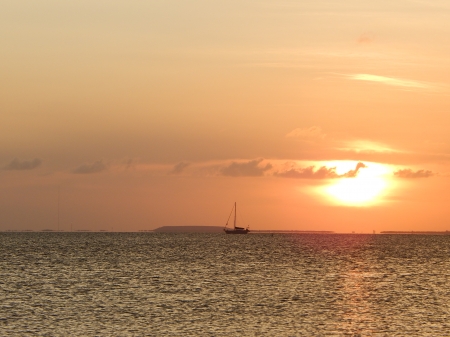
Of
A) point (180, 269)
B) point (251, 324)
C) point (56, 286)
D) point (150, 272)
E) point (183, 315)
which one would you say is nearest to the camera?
point (251, 324)

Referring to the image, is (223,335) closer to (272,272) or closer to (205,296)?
(205,296)

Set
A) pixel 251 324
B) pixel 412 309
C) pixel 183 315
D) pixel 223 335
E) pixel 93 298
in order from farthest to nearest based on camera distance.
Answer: pixel 93 298, pixel 412 309, pixel 183 315, pixel 251 324, pixel 223 335

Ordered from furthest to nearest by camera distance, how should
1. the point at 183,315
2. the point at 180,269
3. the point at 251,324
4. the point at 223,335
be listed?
1. the point at 180,269
2. the point at 183,315
3. the point at 251,324
4. the point at 223,335

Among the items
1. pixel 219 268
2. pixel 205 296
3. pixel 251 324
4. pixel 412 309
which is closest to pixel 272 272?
pixel 219 268

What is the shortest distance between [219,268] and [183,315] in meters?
59.4

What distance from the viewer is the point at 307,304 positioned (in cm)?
7494

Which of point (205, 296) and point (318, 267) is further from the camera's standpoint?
point (318, 267)

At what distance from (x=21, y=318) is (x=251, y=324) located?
65.6 feet

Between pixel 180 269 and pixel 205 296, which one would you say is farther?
pixel 180 269

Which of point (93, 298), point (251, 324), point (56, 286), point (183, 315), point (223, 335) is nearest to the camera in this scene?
point (223, 335)

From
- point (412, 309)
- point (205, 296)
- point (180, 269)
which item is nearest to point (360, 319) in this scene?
point (412, 309)

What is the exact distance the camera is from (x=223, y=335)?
188ft

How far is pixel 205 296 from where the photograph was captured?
8175 centimetres

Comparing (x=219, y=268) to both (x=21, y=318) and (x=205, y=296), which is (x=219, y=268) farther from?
(x=21, y=318)
